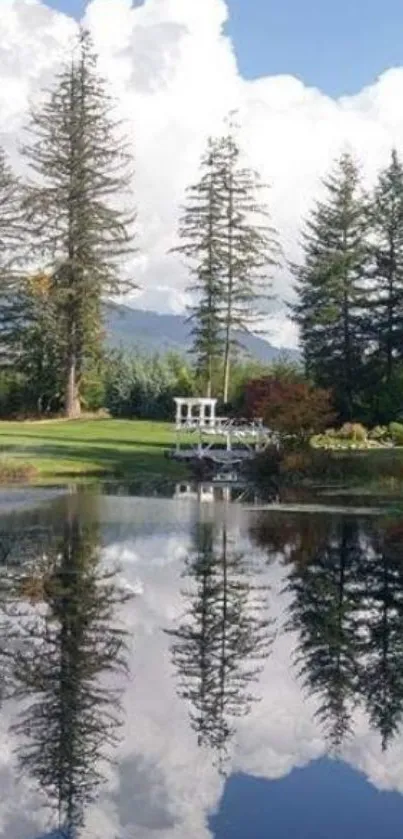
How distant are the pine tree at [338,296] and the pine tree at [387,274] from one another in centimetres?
61

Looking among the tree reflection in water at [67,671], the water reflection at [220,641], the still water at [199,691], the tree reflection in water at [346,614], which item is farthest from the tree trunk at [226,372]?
the tree reflection in water at [67,671]

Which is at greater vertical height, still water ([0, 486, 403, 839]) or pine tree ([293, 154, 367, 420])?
pine tree ([293, 154, 367, 420])

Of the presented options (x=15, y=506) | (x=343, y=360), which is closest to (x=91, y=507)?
(x=15, y=506)

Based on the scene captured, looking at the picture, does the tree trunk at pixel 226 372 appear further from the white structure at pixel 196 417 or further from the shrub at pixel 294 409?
the shrub at pixel 294 409

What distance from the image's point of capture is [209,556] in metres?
18.2

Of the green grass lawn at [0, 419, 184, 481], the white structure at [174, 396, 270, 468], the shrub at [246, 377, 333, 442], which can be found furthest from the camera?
the white structure at [174, 396, 270, 468]

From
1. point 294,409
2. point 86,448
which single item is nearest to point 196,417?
point 86,448

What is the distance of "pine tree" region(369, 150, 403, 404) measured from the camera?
160ft

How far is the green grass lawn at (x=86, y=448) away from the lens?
34.8m

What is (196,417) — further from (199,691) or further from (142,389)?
(199,691)

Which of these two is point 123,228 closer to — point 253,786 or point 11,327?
point 11,327

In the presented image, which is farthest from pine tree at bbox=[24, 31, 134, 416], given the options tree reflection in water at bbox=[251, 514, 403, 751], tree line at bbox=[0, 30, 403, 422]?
tree reflection in water at bbox=[251, 514, 403, 751]

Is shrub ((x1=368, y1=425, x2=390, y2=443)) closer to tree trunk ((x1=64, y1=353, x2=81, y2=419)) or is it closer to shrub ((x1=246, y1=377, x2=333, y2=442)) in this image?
shrub ((x1=246, y1=377, x2=333, y2=442))

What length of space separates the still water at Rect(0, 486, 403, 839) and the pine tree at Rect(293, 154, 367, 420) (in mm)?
29905
